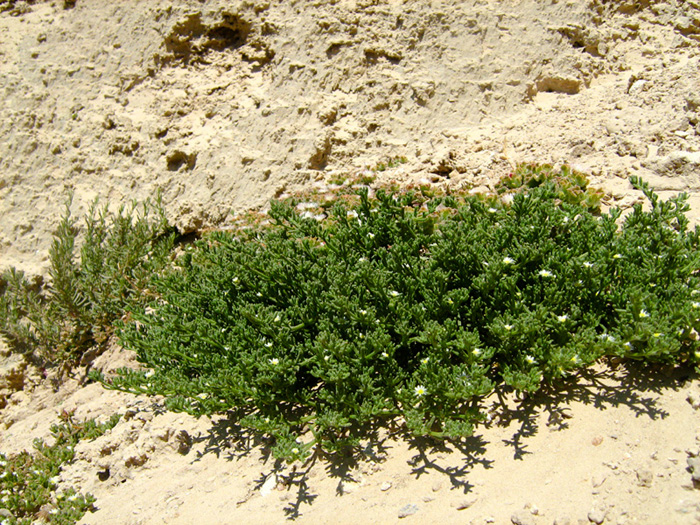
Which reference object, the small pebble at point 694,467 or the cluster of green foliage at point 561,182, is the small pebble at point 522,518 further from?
the cluster of green foliage at point 561,182

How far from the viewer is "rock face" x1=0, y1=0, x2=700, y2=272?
549cm

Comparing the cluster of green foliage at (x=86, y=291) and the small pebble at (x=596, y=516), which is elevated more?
the small pebble at (x=596, y=516)

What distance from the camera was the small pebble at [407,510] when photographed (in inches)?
107

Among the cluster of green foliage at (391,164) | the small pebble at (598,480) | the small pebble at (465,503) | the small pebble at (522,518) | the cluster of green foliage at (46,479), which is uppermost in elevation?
the cluster of green foliage at (391,164)

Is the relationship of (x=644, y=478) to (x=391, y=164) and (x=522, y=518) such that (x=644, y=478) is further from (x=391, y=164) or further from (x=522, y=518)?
(x=391, y=164)

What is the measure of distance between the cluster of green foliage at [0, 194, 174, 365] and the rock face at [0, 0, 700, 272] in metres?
0.62

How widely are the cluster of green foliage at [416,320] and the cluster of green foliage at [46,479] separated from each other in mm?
783

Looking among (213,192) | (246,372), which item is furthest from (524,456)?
(213,192)

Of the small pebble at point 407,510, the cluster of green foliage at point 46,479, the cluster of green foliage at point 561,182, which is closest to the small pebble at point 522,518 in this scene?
→ the small pebble at point 407,510

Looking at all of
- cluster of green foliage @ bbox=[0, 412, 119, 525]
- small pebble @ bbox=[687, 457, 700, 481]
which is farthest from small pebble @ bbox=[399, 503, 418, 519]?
cluster of green foliage @ bbox=[0, 412, 119, 525]

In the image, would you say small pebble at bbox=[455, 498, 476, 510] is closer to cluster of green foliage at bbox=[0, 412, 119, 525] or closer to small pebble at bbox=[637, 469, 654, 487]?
small pebble at bbox=[637, 469, 654, 487]

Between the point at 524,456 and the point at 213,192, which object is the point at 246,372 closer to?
the point at 524,456

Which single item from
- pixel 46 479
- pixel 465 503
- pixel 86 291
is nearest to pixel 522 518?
pixel 465 503

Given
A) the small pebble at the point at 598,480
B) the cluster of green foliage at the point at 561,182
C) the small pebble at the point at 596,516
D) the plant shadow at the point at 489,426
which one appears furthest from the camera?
the cluster of green foliage at the point at 561,182
